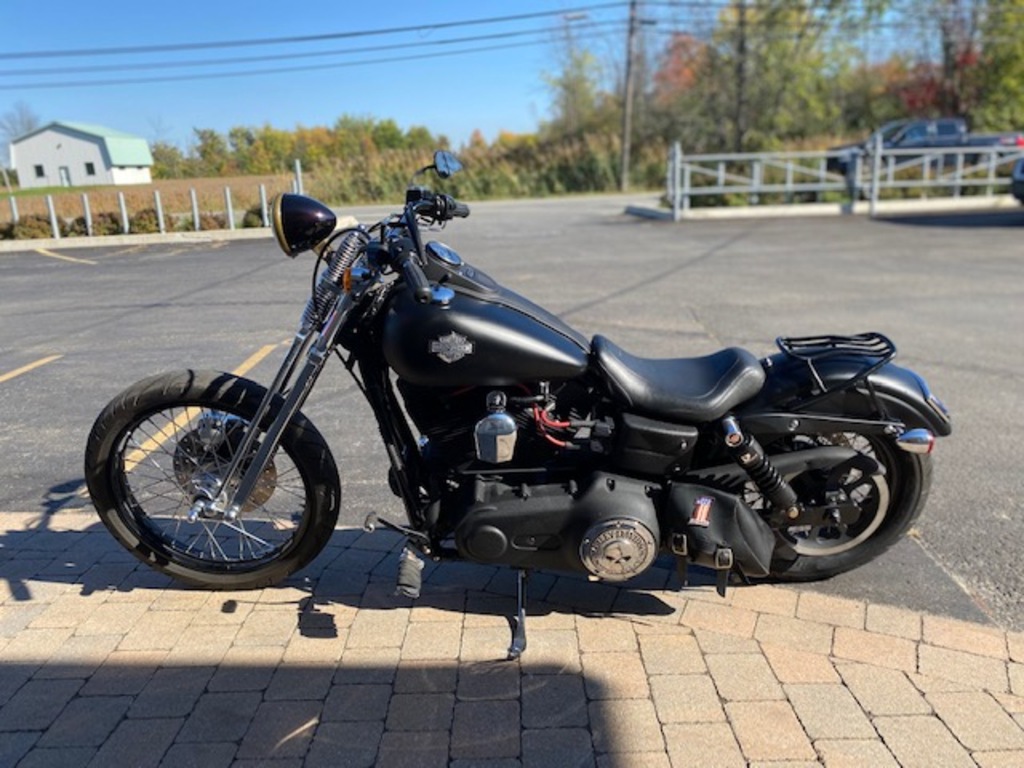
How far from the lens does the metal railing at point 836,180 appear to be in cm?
1686

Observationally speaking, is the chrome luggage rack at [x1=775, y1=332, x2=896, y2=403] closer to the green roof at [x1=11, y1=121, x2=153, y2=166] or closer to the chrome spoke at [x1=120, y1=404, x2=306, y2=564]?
the chrome spoke at [x1=120, y1=404, x2=306, y2=564]

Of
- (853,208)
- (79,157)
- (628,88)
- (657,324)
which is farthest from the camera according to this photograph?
(628,88)

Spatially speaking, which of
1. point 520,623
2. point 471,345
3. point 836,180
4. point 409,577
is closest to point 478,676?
point 520,623

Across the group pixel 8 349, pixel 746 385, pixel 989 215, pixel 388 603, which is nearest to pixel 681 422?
pixel 746 385

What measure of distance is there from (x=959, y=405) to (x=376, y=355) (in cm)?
402

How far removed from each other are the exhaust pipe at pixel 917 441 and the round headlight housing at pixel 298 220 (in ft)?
6.75

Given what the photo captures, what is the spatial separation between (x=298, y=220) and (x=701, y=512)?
5.38 ft

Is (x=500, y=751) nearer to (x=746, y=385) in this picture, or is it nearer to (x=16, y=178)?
(x=746, y=385)

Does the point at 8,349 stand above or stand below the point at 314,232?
below

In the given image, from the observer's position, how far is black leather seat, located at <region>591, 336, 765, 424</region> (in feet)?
8.09

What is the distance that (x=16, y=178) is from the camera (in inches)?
241

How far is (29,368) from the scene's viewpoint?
6059 mm

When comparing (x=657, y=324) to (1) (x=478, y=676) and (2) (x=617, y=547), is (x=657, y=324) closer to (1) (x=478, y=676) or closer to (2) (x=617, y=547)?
(2) (x=617, y=547)

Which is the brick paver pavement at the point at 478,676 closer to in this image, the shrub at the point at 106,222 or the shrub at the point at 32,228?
the shrub at the point at 106,222
